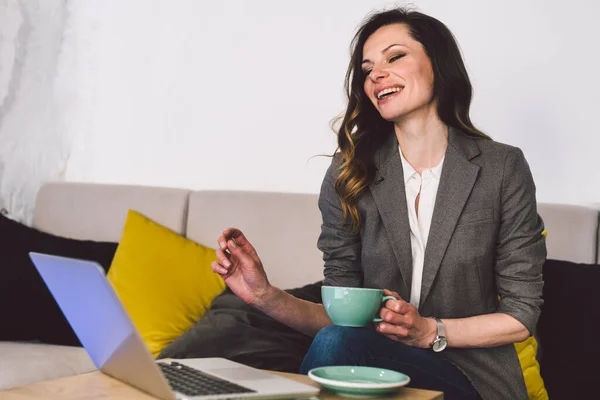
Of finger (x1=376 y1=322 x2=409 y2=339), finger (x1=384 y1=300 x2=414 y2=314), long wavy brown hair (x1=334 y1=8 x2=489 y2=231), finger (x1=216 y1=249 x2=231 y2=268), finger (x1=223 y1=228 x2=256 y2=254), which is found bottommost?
finger (x1=376 y1=322 x2=409 y2=339)

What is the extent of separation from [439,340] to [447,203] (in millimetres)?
294

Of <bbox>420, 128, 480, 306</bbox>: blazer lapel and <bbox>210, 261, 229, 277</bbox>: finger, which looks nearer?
<bbox>210, 261, 229, 277</bbox>: finger

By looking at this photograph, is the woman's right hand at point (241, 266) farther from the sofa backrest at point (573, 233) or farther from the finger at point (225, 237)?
the sofa backrest at point (573, 233)

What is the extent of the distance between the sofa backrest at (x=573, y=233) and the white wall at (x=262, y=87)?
0.21 meters

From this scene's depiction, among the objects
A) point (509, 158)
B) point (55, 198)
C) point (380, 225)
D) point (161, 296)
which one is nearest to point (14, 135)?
point (55, 198)

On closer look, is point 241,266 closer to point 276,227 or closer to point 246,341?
point 246,341

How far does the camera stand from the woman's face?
1657mm

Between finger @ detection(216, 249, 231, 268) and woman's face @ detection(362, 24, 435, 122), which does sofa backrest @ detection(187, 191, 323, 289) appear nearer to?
woman's face @ detection(362, 24, 435, 122)

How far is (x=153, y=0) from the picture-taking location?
2990 mm

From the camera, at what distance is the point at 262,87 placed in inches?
110

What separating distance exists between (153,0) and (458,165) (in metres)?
1.80

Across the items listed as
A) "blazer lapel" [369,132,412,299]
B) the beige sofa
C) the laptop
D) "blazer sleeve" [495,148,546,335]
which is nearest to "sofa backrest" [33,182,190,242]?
the beige sofa

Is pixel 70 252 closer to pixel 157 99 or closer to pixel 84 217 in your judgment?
pixel 84 217

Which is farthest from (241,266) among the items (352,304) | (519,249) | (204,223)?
(204,223)
